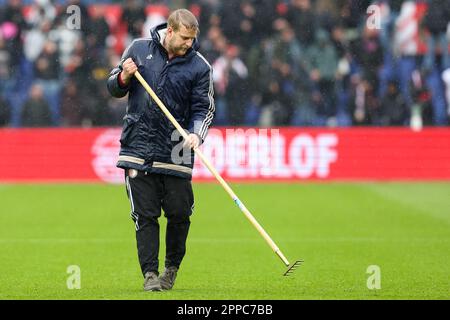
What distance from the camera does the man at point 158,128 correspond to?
9.64 m

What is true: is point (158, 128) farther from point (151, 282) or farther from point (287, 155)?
point (287, 155)

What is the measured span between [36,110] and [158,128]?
45.7 feet

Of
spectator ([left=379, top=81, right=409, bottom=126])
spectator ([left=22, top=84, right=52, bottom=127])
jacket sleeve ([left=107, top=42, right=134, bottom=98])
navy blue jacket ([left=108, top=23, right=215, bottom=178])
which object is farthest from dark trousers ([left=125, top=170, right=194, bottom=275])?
spectator ([left=379, top=81, right=409, bottom=126])

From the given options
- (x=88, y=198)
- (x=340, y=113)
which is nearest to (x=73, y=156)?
(x=88, y=198)

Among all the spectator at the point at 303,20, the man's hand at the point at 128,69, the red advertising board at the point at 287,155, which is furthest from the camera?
the spectator at the point at 303,20

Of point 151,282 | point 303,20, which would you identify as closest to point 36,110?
point 303,20

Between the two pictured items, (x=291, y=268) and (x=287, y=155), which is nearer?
(x=291, y=268)

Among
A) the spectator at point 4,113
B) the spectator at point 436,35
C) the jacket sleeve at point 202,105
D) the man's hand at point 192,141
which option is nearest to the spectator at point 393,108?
the spectator at point 436,35

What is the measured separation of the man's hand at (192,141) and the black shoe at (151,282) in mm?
1093

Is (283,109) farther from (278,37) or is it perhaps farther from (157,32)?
(157,32)

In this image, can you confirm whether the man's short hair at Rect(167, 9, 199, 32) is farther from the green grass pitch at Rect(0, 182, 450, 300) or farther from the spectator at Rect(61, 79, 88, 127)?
the spectator at Rect(61, 79, 88, 127)

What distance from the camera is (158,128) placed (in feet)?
31.7

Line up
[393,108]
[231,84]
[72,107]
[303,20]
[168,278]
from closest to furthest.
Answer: [168,278] → [72,107] → [231,84] → [393,108] → [303,20]

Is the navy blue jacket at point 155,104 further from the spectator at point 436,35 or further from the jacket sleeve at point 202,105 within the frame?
the spectator at point 436,35
